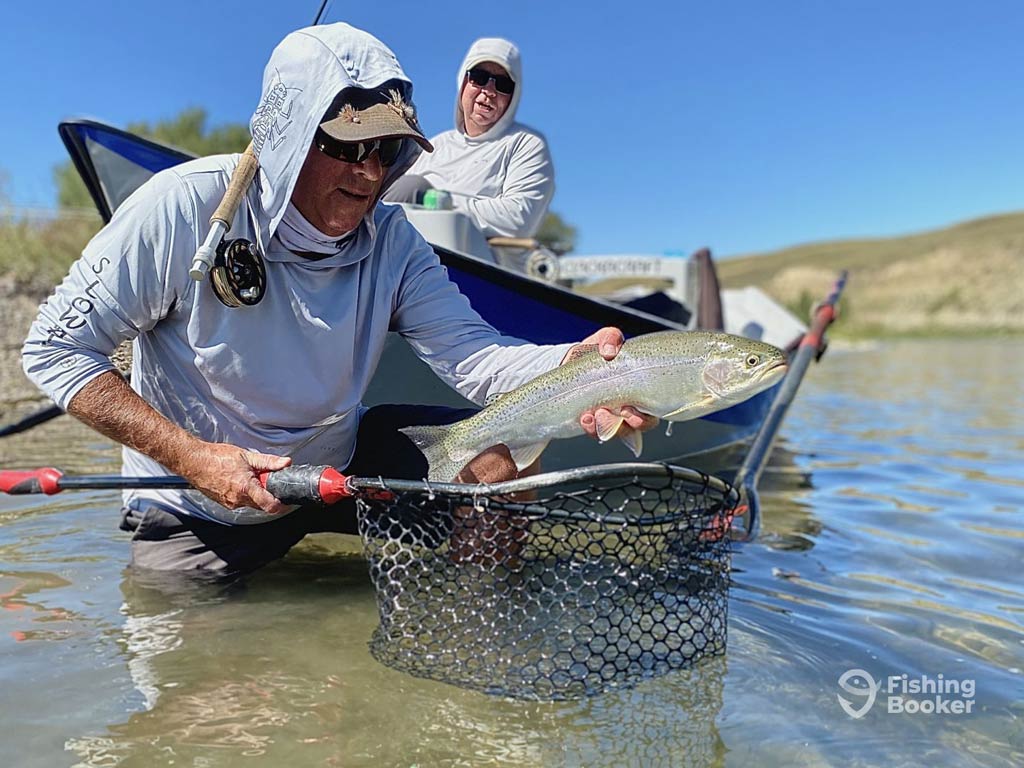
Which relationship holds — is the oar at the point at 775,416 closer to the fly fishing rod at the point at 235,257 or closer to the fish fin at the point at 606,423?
the fish fin at the point at 606,423

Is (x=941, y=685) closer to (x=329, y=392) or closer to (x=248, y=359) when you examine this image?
(x=329, y=392)

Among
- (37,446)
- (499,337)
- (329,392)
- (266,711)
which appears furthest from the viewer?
(37,446)

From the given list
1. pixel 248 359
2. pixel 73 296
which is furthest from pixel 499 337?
pixel 73 296

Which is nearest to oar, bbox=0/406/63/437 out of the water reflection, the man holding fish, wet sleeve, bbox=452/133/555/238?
the man holding fish

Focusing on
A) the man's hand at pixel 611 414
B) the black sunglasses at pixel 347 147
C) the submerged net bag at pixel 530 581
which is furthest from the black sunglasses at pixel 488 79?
the submerged net bag at pixel 530 581

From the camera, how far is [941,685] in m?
2.95

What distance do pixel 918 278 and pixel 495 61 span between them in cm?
8387

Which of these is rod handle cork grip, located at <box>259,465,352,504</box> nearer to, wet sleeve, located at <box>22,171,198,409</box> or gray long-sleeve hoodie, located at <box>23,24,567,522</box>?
gray long-sleeve hoodie, located at <box>23,24,567,522</box>

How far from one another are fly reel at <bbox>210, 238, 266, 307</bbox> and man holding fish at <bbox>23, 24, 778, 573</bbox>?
0.06 ft

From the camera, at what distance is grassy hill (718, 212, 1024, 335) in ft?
208

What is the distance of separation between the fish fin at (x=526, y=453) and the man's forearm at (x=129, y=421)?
3.50 ft

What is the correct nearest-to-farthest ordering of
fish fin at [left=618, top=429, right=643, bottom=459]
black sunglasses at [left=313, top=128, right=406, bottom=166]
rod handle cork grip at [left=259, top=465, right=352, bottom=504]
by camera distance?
rod handle cork grip at [left=259, top=465, right=352, bottom=504], black sunglasses at [left=313, top=128, right=406, bottom=166], fish fin at [left=618, top=429, right=643, bottom=459]

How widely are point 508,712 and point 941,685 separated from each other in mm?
1451

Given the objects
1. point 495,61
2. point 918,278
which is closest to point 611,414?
point 495,61
